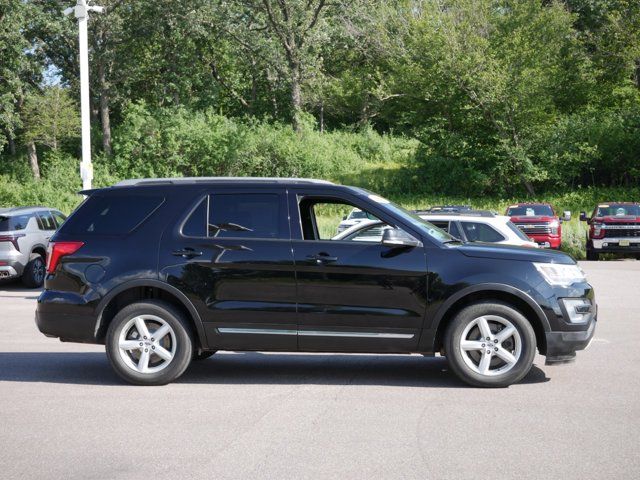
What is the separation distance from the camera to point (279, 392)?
308 inches

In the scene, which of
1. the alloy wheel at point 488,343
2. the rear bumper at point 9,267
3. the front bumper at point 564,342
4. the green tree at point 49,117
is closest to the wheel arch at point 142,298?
the alloy wheel at point 488,343

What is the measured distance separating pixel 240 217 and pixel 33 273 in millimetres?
12432

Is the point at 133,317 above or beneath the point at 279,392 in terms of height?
above

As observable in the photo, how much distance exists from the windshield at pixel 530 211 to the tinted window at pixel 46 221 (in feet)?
49.5

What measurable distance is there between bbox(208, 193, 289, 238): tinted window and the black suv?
0.01 meters

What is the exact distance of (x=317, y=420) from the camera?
6.71m

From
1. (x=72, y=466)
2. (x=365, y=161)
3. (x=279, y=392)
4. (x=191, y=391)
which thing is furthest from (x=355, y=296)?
(x=365, y=161)

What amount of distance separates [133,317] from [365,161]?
48.3 meters

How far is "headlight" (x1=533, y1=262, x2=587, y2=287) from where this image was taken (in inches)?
312

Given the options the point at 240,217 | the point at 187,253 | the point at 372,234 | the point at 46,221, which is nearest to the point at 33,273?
the point at 46,221

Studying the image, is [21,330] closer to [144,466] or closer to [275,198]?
[275,198]

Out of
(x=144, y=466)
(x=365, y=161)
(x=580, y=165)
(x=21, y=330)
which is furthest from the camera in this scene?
(x=365, y=161)

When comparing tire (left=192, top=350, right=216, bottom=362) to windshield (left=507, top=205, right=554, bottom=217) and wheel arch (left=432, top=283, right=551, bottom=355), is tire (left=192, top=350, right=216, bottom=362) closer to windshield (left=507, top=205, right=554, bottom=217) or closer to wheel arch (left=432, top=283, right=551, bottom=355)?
wheel arch (left=432, top=283, right=551, bottom=355)

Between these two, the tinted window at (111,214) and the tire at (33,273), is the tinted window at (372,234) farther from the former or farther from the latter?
the tire at (33,273)
